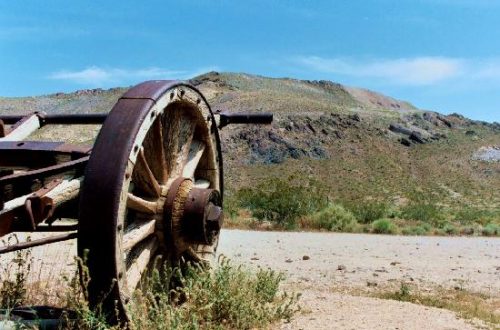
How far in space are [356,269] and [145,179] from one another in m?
6.60

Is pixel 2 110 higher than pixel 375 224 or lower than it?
higher

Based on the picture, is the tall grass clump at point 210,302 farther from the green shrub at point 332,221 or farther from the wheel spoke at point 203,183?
the green shrub at point 332,221

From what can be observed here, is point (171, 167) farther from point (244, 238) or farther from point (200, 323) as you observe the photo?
point (244, 238)

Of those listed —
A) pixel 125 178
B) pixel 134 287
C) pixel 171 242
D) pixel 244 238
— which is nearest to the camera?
pixel 125 178

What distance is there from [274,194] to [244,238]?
6.55 meters

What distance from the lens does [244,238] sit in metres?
15.7

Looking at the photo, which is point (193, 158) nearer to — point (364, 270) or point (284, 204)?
point (364, 270)

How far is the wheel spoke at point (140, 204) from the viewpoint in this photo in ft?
12.9

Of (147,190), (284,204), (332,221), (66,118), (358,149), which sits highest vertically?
(358,149)

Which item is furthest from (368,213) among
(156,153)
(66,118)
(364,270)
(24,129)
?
(156,153)

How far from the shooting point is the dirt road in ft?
17.1

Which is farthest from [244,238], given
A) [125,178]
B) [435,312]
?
[125,178]

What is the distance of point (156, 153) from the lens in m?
4.46

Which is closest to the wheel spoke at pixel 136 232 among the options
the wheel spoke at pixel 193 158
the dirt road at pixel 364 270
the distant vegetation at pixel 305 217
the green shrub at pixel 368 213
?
the wheel spoke at pixel 193 158
